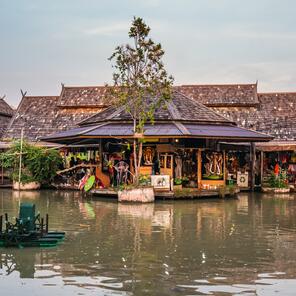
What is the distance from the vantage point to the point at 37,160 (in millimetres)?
23562

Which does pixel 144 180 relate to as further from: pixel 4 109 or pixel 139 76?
pixel 4 109

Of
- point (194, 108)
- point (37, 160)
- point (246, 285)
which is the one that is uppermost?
point (194, 108)

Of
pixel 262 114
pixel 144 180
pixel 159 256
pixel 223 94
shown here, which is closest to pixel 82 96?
pixel 223 94

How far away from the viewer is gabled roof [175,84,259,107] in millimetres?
29531

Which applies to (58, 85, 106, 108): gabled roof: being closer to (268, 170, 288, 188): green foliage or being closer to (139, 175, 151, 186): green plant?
(268, 170, 288, 188): green foliage

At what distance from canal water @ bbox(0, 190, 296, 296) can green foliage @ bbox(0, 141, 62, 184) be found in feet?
27.7

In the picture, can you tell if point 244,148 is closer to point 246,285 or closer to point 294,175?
point 294,175

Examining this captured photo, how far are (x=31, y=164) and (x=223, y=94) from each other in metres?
12.1

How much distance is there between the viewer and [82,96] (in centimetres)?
3198

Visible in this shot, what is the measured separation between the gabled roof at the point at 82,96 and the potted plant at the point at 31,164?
718 cm

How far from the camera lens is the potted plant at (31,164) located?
926 inches

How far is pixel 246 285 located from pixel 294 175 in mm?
19004

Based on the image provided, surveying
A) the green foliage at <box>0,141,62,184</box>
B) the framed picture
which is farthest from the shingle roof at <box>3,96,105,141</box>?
the framed picture

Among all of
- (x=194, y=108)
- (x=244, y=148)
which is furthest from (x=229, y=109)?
(x=194, y=108)
